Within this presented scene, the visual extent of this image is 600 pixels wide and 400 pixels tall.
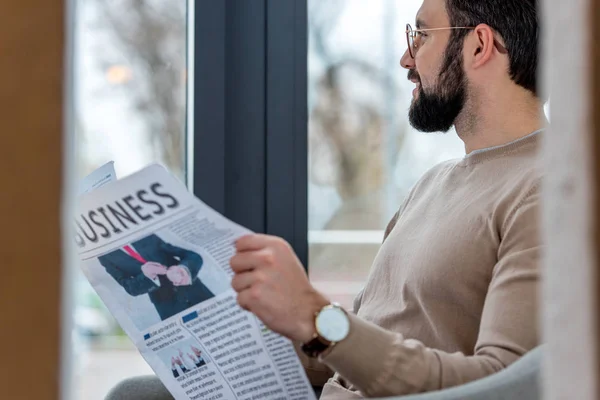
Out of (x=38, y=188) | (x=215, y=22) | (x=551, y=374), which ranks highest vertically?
(x=215, y=22)

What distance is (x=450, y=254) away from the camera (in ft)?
4.03

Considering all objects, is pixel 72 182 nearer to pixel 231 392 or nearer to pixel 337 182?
pixel 231 392

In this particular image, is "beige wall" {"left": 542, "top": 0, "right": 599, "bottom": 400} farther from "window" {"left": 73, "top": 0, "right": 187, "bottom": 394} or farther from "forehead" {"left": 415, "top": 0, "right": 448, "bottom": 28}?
"window" {"left": 73, "top": 0, "right": 187, "bottom": 394}

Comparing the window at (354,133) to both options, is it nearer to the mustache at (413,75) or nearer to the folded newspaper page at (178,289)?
the mustache at (413,75)

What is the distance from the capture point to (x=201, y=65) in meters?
1.94

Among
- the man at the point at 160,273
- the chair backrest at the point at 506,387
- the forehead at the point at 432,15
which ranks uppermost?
the forehead at the point at 432,15

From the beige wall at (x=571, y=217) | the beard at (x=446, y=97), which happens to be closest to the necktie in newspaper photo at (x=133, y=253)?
the beige wall at (x=571, y=217)

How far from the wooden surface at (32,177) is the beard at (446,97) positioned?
1.14 metres

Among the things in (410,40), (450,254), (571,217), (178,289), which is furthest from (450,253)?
(571,217)

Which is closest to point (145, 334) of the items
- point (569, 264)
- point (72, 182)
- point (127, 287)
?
point (127, 287)

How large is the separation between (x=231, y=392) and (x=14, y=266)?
696mm

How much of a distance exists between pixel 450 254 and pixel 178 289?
0.45 meters

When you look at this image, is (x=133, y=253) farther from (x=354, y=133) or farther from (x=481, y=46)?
(x=354, y=133)

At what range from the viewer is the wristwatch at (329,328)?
3.10 ft
